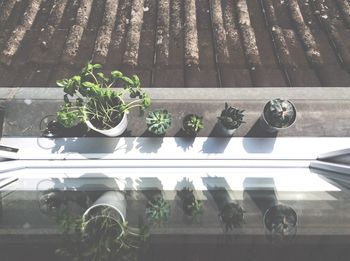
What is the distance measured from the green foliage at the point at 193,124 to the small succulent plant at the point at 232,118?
11.6 inches

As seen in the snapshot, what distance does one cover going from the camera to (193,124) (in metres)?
5.48

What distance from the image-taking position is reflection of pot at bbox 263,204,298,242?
4.34 m

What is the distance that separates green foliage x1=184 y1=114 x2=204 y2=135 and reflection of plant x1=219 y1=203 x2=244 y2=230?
1.17m

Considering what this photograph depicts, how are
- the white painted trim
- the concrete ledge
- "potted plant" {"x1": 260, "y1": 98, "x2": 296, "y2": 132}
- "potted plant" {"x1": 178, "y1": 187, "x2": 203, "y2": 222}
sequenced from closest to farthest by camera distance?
"potted plant" {"x1": 178, "y1": 187, "x2": 203, "y2": 222} → "potted plant" {"x1": 260, "y1": 98, "x2": 296, "y2": 132} → the white painted trim → the concrete ledge

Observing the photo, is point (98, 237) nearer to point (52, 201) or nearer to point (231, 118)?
point (52, 201)

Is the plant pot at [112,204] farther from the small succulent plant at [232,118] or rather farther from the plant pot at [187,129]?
the small succulent plant at [232,118]

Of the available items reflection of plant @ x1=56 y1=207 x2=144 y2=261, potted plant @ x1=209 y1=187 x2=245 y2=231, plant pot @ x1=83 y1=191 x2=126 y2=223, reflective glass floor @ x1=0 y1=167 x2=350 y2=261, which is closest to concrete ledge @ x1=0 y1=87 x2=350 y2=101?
reflective glass floor @ x1=0 y1=167 x2=350 y2=261

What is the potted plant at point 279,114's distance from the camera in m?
5.31

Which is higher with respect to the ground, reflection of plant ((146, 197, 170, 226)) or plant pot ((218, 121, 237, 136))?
plant pot ((218, 121, 237, 136))

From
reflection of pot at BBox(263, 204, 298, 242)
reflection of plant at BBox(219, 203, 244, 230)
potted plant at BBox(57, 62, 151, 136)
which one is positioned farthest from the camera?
potted plant at BBox(57, 62, 151, 136)

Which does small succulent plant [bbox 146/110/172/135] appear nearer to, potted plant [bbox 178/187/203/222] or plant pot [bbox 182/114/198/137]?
plant pot [bbox 182/114/198/137]

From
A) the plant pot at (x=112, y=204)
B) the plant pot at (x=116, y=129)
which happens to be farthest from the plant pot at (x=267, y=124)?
the plant pot at (x=112, y=204)

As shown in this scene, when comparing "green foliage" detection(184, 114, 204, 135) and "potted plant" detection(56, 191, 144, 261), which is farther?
"green foliage" detection(184, 114, 204, 135)

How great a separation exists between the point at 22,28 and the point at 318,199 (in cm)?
593
